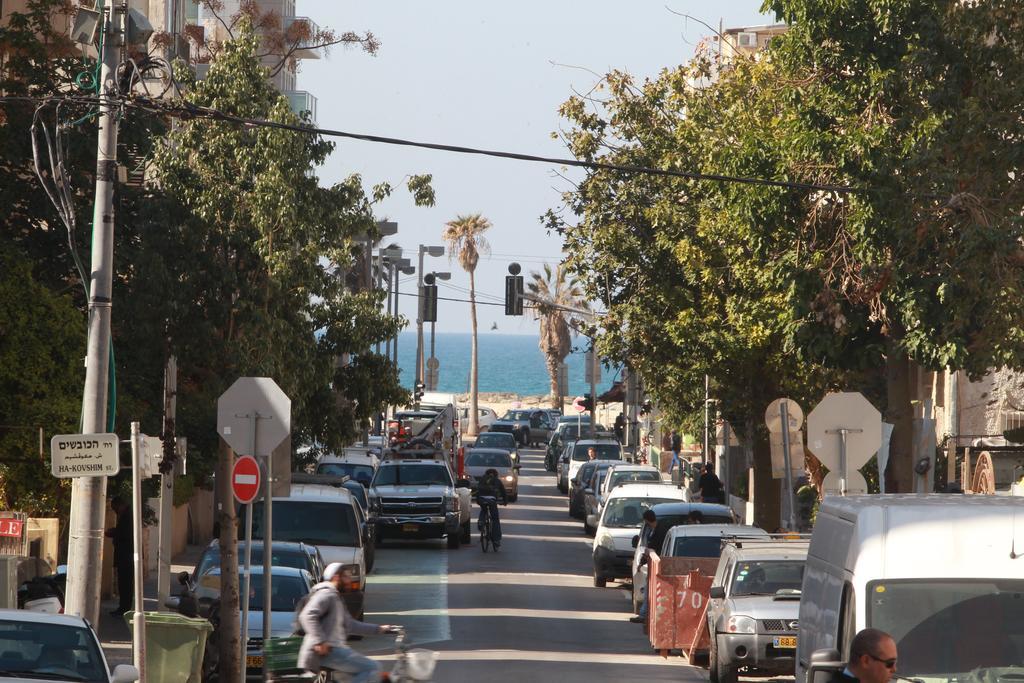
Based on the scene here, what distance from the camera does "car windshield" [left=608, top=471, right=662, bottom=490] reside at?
3994 cm

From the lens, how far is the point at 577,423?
7744cm

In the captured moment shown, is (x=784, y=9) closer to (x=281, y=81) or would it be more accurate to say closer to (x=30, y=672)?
(x=30, y=672)

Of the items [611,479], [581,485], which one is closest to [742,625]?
[611,479]

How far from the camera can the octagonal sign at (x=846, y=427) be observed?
18.7 metres

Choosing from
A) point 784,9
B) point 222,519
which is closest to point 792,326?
point 784,9

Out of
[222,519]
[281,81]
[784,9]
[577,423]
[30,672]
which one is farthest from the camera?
[577,423]

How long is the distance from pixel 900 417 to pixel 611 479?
15.8m

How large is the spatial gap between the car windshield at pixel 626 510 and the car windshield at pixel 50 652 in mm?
19412

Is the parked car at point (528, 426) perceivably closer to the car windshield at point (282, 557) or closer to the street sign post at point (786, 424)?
the car windshield at point (282, 557)

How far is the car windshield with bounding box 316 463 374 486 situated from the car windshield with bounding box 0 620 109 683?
92.5 feet

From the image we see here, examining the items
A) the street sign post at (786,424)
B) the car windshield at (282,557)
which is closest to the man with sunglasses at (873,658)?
the street sign post at (786,424)

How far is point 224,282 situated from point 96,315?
6.25m

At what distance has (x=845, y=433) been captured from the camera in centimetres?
1888

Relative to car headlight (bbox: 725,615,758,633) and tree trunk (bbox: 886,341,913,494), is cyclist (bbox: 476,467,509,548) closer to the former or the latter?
tree trunk (bbox: 886,341,913,494)
